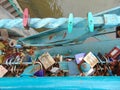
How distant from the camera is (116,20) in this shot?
3.92 ft

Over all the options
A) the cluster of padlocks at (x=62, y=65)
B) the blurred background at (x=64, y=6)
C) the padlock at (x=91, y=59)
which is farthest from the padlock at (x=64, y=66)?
the blurred background at (x=64, y=6)

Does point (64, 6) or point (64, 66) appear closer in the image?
point (64, 66)

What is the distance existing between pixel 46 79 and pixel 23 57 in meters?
0.46

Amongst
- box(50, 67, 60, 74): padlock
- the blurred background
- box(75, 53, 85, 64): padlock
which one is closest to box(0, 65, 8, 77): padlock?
box(50, 67, 60, 74): padlock

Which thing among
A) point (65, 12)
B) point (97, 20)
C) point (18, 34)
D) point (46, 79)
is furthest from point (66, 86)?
point (65, 12)

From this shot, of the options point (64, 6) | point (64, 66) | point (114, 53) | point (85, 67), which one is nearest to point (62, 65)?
point (64, 66)

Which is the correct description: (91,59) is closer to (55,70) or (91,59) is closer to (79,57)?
(79,57)

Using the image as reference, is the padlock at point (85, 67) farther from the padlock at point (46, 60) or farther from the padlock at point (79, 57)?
the padlock at point (46, 60)

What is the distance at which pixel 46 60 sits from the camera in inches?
58.9

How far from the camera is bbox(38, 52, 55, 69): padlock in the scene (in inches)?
58.5

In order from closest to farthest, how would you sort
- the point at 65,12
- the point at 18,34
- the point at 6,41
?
the point at 6,41
the point at 18,34
the point at 65,12

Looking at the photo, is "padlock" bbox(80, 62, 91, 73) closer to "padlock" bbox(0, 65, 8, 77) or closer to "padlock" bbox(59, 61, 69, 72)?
"padlock" bbox(59, 61, 69, 72)

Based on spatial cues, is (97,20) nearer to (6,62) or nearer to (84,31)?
(84,31)

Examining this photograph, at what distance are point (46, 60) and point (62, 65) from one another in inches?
3.7
